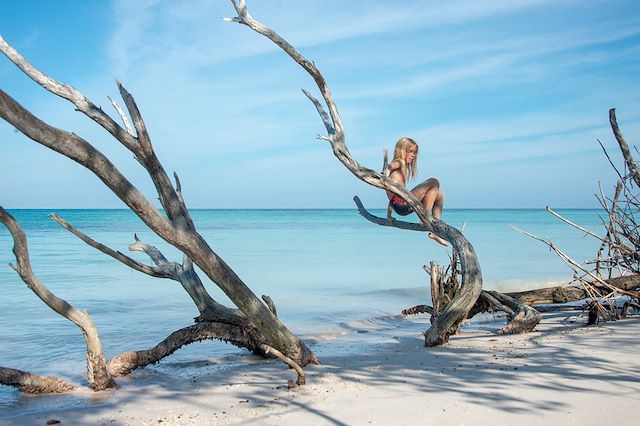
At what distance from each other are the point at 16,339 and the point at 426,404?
18.9 ft

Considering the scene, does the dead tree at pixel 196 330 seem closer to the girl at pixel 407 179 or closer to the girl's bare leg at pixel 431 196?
the girl at pixel 407 179

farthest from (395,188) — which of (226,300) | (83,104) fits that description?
(226,300)

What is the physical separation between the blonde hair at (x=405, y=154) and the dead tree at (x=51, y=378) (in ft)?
11.5

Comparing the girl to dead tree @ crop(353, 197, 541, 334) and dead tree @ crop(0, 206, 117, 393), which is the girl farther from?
dead tree @ crop(0, 206, 117, 393)

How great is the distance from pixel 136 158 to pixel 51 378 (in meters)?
2.02

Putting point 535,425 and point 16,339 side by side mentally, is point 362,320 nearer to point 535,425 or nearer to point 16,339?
point 16,339

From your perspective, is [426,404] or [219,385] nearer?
[426,404]

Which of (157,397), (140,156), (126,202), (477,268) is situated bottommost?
(157,397)

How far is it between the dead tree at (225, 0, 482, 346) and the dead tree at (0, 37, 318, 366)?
1422 mm

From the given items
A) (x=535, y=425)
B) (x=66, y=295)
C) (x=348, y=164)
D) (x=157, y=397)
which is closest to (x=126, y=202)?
(x=157, y=397)

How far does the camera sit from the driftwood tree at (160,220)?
3811mm

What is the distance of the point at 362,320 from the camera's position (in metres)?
9.23

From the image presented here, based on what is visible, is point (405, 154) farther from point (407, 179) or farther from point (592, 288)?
point (592, 288)

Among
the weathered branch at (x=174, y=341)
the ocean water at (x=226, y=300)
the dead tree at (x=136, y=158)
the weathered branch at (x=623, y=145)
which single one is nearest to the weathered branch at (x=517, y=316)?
the ocean water at (x=226, y=300)
